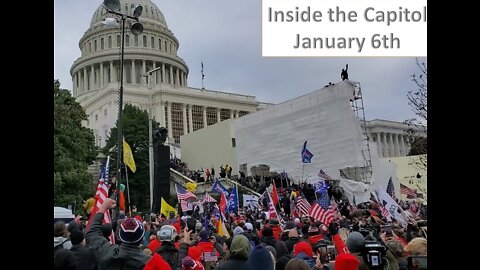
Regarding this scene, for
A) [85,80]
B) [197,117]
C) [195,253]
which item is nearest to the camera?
[195,253]

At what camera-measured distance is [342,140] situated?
30125 mm

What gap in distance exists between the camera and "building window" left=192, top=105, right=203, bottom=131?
77.6 meters

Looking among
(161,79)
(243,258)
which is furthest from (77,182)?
(161,79)

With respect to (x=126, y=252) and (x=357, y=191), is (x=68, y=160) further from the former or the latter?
(x=126, y=252)

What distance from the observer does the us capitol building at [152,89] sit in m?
71.1

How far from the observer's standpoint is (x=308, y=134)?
33188mm

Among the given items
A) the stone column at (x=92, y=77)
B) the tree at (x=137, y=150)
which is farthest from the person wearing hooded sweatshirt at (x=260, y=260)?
the stone column at (x=92, y=77)

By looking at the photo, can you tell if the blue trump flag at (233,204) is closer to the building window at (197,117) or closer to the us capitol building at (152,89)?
the us capitol building at (152,89)

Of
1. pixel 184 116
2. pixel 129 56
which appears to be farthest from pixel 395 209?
pixel 129 56

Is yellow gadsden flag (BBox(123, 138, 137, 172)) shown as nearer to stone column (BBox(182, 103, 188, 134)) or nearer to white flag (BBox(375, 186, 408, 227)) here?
white flag (BBox(375, 186, 408, 227))

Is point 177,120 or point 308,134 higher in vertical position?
point 177,120

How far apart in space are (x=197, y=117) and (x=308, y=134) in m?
46.0

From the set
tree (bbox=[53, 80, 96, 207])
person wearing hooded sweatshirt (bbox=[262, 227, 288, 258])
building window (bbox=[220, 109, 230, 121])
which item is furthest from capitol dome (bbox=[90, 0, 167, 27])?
person wearing hooded sweatshirt (bbox=[262, 227, 288, 258])
